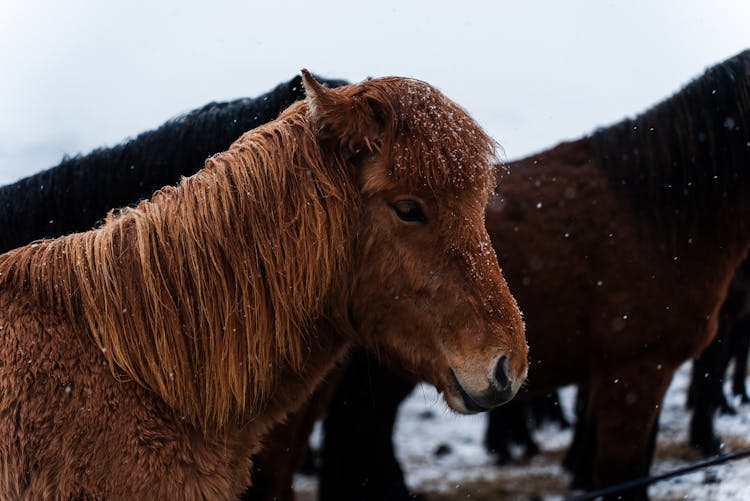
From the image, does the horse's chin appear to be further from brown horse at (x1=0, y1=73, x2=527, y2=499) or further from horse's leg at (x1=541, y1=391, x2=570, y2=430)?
horse's leg at (x1=541, y1=391, x2=570, y2=430)

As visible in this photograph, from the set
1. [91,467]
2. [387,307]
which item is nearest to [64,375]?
[91,467]

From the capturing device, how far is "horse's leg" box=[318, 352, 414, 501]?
4.18m

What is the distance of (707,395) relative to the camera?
20.9ft

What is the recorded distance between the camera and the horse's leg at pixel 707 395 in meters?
6.22

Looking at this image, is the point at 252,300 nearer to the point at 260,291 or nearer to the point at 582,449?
the point at 260,291

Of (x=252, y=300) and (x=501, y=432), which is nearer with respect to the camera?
(x=252, y=300)

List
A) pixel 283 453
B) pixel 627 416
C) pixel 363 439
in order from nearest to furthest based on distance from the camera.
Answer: pixel 283 453 → pixel 627 416 → pixel 363 439

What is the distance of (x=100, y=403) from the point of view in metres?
1.82

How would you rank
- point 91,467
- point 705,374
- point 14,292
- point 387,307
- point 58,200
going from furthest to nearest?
1. point 705,374
2. point 58,200
3. point 387,307
4. point 14,292
5. point 91,467

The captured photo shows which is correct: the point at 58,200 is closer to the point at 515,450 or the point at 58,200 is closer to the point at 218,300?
the point at 218,300

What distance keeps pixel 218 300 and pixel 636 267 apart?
111 inches

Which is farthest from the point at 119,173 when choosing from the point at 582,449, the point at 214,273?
the point at 582,449

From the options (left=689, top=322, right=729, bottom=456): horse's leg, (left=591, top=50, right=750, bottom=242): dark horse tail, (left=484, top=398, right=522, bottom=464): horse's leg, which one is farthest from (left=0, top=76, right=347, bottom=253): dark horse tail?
(left=689, top=322, right=729, bottom=456): horse's leg

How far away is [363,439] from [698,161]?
7.88ft
